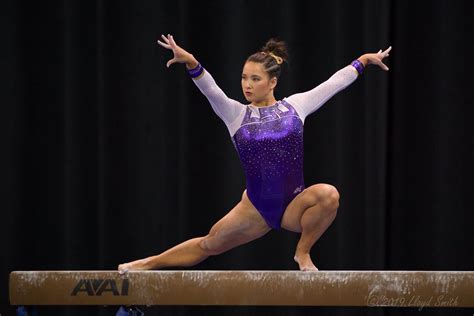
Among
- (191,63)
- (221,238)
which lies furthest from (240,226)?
(191,63)

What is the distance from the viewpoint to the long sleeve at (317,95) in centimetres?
410

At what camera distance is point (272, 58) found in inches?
163

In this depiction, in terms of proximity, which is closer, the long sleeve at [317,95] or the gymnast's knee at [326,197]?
the gymnast's knee at [326,197]

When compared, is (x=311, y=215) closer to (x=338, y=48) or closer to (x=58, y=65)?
(x=338, y=48)

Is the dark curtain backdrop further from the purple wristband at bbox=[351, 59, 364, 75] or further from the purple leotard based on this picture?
the purple leotard

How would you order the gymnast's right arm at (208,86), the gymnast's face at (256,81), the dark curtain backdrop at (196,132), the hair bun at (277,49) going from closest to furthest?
the gymnast's right arm at (208,86) < the gymnast's face at (256,81) < the hair bun at (277,49) < the dark curtain backdrop at (196,132)

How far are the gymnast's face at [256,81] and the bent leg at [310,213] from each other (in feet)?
2.02

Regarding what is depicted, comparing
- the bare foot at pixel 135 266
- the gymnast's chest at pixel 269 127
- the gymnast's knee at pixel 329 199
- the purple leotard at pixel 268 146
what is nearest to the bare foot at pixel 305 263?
the purple leotard at pixel 268 146

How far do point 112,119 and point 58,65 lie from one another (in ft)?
2.09

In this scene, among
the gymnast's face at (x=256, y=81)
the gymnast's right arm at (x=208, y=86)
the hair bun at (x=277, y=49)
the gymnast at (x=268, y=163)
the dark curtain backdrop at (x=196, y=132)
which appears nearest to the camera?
the gymnast's right arm at (x=208, y=86)

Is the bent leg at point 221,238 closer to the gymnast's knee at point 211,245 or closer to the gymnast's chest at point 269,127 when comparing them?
the gymnast's knee at point 211,245

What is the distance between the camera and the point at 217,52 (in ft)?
19.1

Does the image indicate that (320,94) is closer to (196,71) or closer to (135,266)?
(196,71)

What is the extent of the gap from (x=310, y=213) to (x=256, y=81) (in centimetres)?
81
